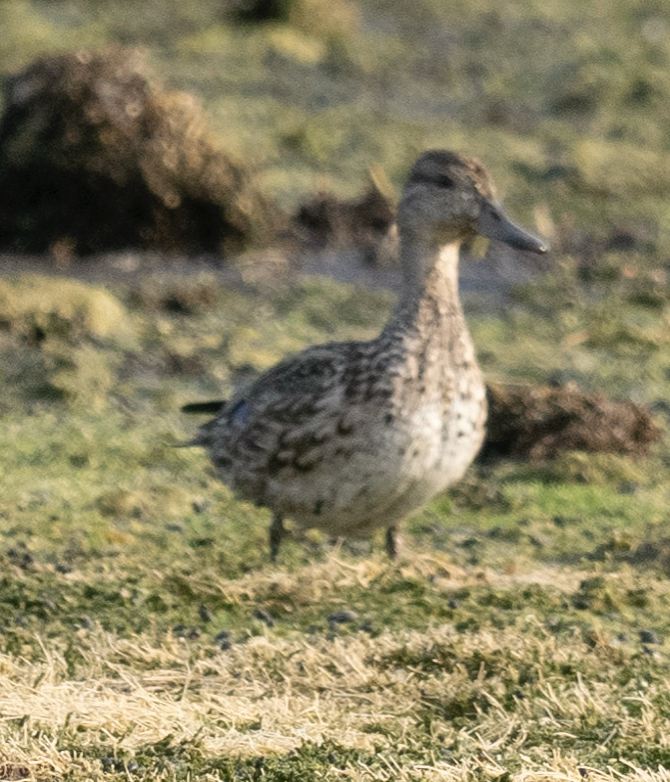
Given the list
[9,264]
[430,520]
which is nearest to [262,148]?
[9,264]

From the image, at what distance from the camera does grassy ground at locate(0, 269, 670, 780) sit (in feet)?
17.9

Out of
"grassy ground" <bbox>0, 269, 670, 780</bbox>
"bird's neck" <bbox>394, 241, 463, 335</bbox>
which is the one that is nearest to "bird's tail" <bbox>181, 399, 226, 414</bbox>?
"grassy ground" <bbox>0, 269, 670, 780</bbox>

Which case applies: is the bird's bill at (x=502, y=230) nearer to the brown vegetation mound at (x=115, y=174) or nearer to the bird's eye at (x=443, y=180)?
the bird's eye at (x=443, y=180)

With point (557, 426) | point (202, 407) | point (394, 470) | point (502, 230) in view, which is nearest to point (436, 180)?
point (502, 230)

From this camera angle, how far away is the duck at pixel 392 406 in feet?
23.4

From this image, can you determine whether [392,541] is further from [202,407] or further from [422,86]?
[422,86]

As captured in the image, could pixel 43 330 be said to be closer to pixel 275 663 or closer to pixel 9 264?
pixel 9 264

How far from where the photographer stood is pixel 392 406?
7156 millimetres

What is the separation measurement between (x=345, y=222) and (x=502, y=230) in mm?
7494

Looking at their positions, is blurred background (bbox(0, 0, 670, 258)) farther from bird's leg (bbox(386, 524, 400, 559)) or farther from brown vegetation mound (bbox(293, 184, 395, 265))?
bird's leg (bbox(386, 524, 400, 559))

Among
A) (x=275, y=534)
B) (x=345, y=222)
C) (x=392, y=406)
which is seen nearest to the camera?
(x=392, y=406)

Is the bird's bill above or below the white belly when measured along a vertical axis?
above

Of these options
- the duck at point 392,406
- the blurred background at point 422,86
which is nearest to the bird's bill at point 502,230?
the duck at point 392,406

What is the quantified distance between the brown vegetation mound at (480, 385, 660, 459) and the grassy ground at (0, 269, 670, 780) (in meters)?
0.20
